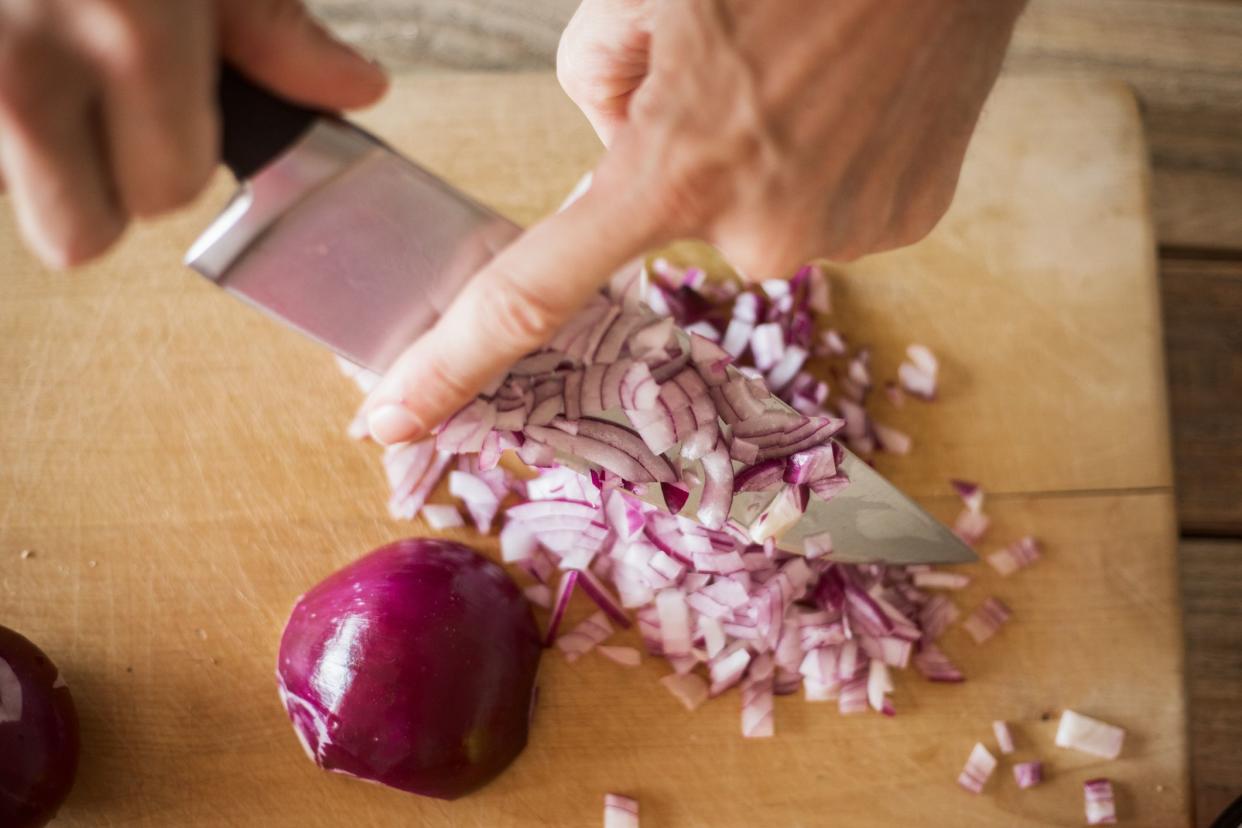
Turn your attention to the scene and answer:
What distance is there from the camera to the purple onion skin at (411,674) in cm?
114

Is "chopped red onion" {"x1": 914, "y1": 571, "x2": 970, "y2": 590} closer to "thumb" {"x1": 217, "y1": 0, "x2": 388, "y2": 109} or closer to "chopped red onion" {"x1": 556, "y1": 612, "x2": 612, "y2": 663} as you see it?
"chopped red onion" {"x1": 556, "y1": 612, "x2": 612, "y2": 663}

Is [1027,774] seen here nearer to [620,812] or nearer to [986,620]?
[986,620]

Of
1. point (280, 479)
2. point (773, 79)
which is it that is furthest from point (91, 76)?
point (280, 479)

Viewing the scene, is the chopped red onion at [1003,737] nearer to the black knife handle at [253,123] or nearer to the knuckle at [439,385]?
the knuckle at [439,385]

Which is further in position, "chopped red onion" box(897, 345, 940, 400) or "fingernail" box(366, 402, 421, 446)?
"chopped red onion" box(897, 345, 940, 400)

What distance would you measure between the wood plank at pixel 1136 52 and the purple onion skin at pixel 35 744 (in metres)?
1.07

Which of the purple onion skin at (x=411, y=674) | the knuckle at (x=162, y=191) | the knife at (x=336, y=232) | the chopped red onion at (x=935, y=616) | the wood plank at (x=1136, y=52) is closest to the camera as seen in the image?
the knuckle at (x=162, y=191)

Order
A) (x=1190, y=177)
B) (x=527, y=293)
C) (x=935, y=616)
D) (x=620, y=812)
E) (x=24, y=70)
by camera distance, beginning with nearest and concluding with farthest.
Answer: (x=24, y=70) < (x=527, y=293) < (x=620, y=812) < (x=935, y=616) < (x=1190, y=177)

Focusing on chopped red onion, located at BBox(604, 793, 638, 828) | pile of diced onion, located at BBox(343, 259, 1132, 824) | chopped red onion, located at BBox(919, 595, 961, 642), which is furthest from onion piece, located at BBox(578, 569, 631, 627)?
chopped red onion, located at BBox(919, 595, 961, 642)

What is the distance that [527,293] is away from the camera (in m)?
0.83

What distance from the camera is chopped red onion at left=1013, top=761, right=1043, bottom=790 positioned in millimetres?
1311

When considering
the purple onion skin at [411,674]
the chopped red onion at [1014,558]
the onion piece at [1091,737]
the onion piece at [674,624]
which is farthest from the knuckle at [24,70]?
the onion piece at [1091,737]

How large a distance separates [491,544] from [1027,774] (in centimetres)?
82

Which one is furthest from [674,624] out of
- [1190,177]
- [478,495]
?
[1190,177]
